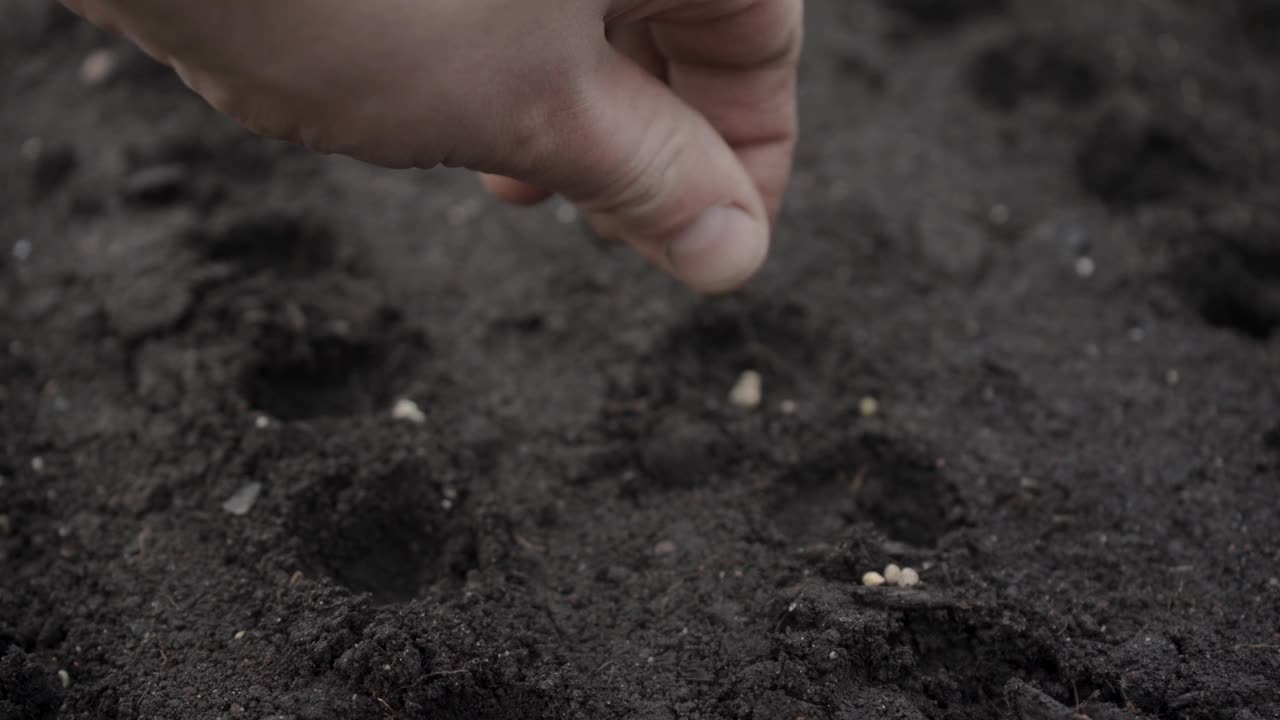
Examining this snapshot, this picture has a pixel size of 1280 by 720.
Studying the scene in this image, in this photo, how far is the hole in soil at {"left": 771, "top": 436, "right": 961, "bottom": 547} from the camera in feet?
6.78

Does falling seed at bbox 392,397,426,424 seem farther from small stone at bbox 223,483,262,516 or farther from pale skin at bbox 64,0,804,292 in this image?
pale skin at bbox 64,0,804,292

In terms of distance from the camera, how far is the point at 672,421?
2.24 m

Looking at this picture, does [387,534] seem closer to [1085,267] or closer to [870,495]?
[870,495]

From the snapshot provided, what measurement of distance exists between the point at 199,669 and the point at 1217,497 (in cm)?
199

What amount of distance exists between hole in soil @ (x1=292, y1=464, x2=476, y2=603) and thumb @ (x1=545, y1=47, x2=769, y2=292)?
670 millimetres

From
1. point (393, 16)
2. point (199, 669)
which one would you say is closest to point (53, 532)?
point (199, 669)

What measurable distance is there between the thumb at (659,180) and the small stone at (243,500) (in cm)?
87

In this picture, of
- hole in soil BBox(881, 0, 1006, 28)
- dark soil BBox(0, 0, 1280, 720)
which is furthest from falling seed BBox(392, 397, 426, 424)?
hole in soil BBox(881, 0, 1006, 28)

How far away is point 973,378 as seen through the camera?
2.35m

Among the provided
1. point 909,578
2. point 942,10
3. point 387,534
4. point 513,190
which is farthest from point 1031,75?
point 387,534

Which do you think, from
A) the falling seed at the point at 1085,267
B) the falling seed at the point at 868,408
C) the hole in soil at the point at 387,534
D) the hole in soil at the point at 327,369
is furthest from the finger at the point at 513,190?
the falling seed at the point at 1085,267

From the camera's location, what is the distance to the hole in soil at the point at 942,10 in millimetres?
3393

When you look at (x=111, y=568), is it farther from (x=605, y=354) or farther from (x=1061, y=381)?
(x=1061, y=381)

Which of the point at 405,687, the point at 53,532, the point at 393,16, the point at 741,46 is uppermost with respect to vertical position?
the point at 393,16
